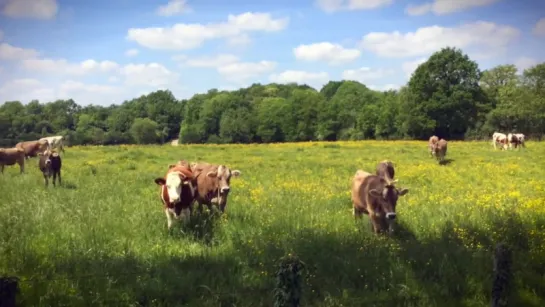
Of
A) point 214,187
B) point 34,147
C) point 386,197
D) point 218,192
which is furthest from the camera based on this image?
point 34,147

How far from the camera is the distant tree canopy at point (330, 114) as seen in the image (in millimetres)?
22141

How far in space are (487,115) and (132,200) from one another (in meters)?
63.6

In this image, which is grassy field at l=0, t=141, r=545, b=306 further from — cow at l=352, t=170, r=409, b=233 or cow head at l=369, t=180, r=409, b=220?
cow head at l=369, t=180, r=409, b=220

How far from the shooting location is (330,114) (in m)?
86.7

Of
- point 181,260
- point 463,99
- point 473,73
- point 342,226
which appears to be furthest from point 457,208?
point 473,73

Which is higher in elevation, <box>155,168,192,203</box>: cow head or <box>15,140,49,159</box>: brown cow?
<box>15,140,49,159</box>: brown cow

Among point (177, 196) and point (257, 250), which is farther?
point (177, 196)

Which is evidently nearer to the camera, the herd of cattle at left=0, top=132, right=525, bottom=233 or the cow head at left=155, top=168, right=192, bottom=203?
the cow head at left=155, top=168, right=192, bottom=203

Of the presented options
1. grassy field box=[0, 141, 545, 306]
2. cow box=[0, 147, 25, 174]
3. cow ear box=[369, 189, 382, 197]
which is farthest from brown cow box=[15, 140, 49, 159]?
cow ear box=[369, 189, 382, 197]

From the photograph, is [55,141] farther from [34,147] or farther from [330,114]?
[330,114]

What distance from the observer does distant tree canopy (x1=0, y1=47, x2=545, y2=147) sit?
872 inches

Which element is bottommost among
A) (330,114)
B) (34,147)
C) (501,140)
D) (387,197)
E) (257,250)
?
(257,250)

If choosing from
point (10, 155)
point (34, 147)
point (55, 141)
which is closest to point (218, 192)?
point (10, 155)

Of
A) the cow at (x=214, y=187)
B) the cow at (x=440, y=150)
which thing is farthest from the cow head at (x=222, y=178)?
the cow at (x=440, y=150)
